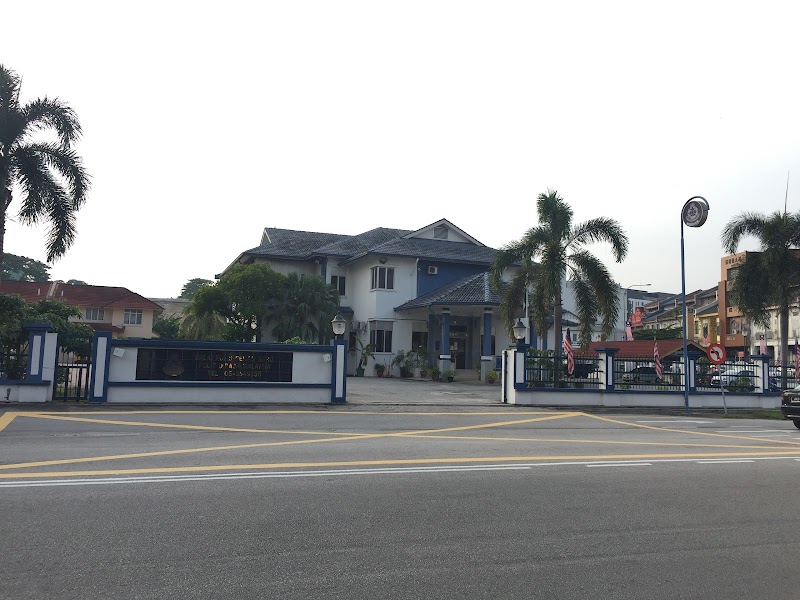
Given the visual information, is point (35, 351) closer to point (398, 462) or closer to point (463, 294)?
point (398, 462)

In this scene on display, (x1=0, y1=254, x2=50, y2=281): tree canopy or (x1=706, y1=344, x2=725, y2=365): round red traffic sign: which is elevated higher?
(x1=0, y1=254, x2=50, y2=281): tree canopy

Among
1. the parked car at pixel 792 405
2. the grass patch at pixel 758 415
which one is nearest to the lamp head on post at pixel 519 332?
the grass patch at pixel 758 415

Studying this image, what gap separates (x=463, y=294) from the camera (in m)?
36.1

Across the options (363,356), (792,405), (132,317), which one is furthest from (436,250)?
(132,317)

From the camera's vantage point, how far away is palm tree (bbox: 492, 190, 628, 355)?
26.7m

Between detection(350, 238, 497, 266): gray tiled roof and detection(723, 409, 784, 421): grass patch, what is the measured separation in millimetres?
17366

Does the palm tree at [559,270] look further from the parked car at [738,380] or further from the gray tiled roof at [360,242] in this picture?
the gray tiled roof at [360,242]

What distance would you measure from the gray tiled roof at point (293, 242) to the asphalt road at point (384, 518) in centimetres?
3007

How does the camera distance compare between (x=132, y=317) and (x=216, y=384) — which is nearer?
(x=216, y=384)

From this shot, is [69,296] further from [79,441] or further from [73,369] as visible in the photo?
[79,441]

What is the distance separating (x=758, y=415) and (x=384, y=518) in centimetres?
2016

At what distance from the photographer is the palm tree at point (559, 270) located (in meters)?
26.7

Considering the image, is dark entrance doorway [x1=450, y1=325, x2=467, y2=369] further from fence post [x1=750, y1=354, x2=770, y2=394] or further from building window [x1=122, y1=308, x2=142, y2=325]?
building window [x1=122, y1=308, x2=142, y2=325]

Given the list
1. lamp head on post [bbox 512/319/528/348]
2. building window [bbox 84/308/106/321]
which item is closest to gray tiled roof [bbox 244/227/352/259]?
building window [bbox 84/308/106/321]
